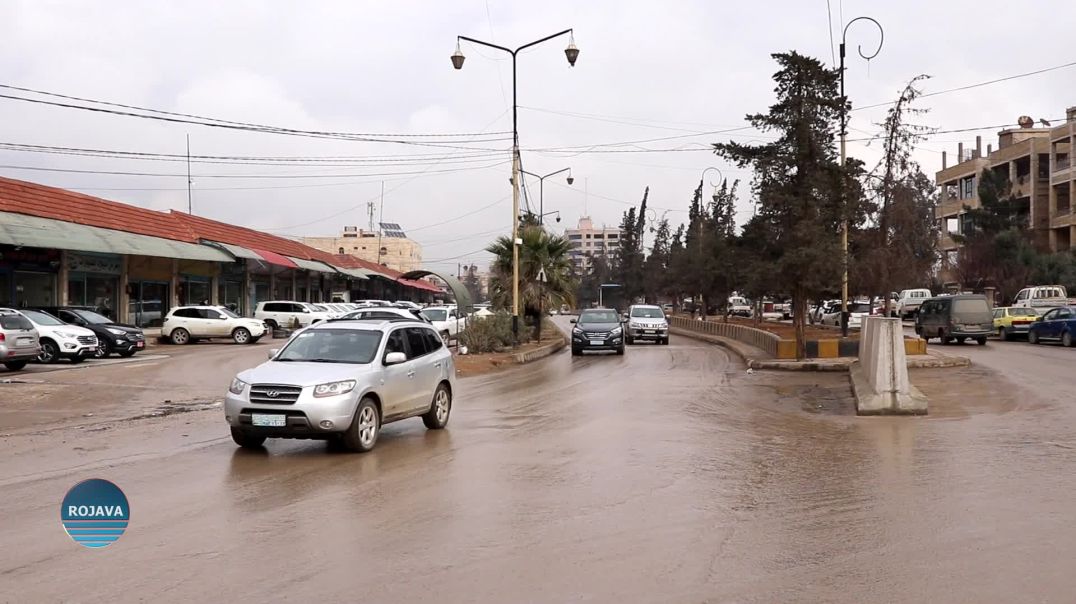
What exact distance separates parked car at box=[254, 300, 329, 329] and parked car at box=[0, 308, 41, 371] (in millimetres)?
21866

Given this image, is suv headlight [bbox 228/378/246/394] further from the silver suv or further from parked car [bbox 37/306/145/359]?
parked car [bbox 37/306/145/359]

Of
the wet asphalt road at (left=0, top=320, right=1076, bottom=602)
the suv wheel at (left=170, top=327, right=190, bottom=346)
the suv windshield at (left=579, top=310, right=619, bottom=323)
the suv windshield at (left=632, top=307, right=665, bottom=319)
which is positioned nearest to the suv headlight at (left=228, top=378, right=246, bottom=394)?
the wet asphalt road at (left=0, top=320, right=1076, bottom=602)

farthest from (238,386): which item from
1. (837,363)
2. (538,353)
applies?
(538,353)

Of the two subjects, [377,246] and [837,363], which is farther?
[377,246]

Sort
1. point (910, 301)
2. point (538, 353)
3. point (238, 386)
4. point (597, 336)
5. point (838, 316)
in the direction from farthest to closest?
point (910, 301)
point (838, 316)
point (597, 336)
point (538, 353)
point (238, 386)

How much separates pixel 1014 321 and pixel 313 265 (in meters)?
38.0

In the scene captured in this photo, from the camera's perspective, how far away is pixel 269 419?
10.1m

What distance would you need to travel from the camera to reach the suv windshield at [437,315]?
4125 centimetres

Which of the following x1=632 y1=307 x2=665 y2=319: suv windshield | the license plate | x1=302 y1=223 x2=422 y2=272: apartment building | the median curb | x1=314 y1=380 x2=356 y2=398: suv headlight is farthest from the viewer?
x1=302 y1=223 x2=422 y2=272: apartment building

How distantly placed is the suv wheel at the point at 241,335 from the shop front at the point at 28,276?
6.64 meters

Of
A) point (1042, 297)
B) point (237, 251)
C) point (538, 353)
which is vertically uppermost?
point (237, 251)

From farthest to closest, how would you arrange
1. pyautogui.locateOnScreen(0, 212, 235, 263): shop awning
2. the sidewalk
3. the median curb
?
pyautogui.locateOnScreen(0, 212, 235, 263): shop awning → the median curb → the sidewalk

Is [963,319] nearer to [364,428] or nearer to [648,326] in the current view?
[648,326]

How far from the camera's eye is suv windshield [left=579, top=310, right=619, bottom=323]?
105 feet
